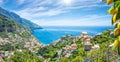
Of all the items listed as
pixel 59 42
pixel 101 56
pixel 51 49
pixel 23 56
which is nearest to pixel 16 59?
pixel 23 56

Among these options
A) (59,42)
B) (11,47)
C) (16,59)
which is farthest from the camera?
(11,47)

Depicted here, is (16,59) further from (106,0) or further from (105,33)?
(106,0)

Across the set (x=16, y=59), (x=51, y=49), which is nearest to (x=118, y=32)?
(x=16, y=59)

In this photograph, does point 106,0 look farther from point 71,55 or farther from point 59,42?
point 59,42

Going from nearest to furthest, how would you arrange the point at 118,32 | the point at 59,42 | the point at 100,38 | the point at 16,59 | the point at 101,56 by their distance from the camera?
the point at 118,32 → the point at 101,56 → the point at 100,38 → the point at 16,59 → the point at 59,42

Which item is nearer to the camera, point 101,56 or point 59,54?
point 101,56

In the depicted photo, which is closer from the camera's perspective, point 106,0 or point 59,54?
point 106,0

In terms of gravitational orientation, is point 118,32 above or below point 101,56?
above

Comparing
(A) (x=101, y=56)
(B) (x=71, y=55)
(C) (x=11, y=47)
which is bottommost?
(C) (x=11, y=47)

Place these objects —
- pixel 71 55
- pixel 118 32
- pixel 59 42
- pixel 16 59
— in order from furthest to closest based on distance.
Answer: pixel 59 42
pixel 16 59
pixel 71 55
pixel 118 32
